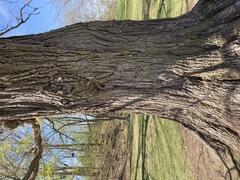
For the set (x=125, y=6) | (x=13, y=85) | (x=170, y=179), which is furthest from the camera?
(x=125, y=6)

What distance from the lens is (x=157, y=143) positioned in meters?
8.47

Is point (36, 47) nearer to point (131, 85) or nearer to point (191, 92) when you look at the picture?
point (131, 85)

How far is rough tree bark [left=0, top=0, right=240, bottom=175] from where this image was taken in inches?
120

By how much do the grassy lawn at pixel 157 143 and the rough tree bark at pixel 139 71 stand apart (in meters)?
3.29

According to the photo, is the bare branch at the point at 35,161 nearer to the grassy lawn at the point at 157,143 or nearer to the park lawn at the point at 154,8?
the grassy lawn at the point at 157,143

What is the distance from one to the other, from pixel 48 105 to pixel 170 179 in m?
4.72

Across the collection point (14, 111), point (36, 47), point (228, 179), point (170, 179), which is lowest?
point (170, 179)

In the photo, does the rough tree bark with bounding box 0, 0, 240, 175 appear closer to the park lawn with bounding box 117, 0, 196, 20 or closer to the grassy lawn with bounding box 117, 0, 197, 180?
the grassy lawn with bounding box 117, 0, 197, 180

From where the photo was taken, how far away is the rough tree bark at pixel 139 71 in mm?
3049

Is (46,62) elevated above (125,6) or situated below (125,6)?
below

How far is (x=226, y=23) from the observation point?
11.1ft

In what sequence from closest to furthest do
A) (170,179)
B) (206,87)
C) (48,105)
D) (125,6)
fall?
1. (48,105)
2. (206,87)
3. (170,179)
4. (125,6)

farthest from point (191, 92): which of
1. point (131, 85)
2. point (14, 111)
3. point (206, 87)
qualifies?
point (14, 111)

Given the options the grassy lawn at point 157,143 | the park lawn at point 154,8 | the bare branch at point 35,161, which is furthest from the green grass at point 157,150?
the bare branch at point 35,161
